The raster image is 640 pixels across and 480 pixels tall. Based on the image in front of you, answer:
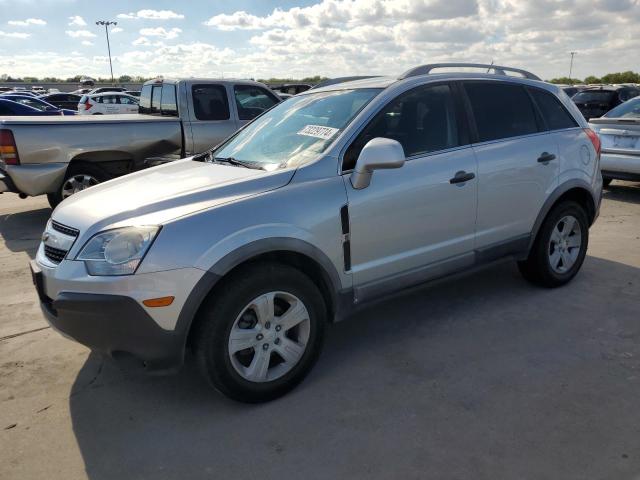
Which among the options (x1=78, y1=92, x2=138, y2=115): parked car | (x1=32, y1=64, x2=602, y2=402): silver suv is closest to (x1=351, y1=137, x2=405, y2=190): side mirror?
(x1=32, y1=64, x2=602, y2=402): silver suv

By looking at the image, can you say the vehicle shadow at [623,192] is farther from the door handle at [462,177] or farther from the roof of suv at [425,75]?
the door handle at [462,177]

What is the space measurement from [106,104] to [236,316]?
67.8ft

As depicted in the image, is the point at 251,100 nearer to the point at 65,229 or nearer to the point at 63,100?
the point at 65,229

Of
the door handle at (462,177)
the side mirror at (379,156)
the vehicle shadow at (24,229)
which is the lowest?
the vehicle shadow at (24,229)

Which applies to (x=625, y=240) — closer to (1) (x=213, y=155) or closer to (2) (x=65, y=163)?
(1) (x=213, y=155)

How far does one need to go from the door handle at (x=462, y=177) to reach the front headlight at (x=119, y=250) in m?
2.07

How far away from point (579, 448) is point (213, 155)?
308 cm

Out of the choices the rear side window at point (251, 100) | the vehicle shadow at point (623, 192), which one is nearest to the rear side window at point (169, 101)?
the rear side window at point (251, 100)

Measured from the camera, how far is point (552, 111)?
15.1ft

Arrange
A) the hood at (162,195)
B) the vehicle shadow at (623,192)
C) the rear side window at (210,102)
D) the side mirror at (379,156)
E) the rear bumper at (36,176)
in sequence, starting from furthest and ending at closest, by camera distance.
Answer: the vehicle shadow at (623,192), the rear side window at (210,102), the rear bumper at (36,176), the side mirror at (379,156), the hood at (162,195)

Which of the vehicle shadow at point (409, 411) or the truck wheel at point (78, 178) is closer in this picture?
the vehicle shadow at point (409, 411)

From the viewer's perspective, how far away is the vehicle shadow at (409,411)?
2.58 meters

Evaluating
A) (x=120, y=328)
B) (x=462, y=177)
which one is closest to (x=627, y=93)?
(x=462, y=177)

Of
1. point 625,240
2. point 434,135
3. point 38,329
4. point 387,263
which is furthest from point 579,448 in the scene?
point 625,240
